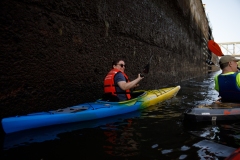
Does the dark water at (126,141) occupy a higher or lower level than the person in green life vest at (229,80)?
lower

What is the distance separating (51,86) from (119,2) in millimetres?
2919

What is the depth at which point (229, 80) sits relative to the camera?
3344 millimetres

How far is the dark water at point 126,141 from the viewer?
1979mm

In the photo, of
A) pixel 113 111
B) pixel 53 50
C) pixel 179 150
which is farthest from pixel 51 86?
pixel 179 150

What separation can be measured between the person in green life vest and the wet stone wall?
240 cm

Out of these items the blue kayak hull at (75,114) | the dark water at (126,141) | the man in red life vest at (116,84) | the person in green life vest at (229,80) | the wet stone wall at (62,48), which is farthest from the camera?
the man in red life vest at (116,84)

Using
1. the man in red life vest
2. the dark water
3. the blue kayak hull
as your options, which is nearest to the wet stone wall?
the blue kayak hull

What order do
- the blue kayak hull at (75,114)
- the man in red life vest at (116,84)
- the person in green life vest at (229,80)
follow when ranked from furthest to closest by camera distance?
the man in red life vest at (116,84) → the person in green life vest at (229,80) → the blue kayak hull at (75,114)

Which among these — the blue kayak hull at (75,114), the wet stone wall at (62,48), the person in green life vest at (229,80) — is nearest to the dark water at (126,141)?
the blue kayak hull at (75,114)

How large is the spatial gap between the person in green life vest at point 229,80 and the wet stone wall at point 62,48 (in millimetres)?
2395

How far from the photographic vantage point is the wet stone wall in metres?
2.72

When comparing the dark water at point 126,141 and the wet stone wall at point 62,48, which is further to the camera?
the wet stone wall at point 62,48

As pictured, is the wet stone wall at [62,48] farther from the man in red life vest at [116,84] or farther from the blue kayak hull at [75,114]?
the man in red life vest at [116,84]

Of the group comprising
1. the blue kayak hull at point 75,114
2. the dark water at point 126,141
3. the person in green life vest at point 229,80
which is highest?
the person in green life vest at point 229,80
